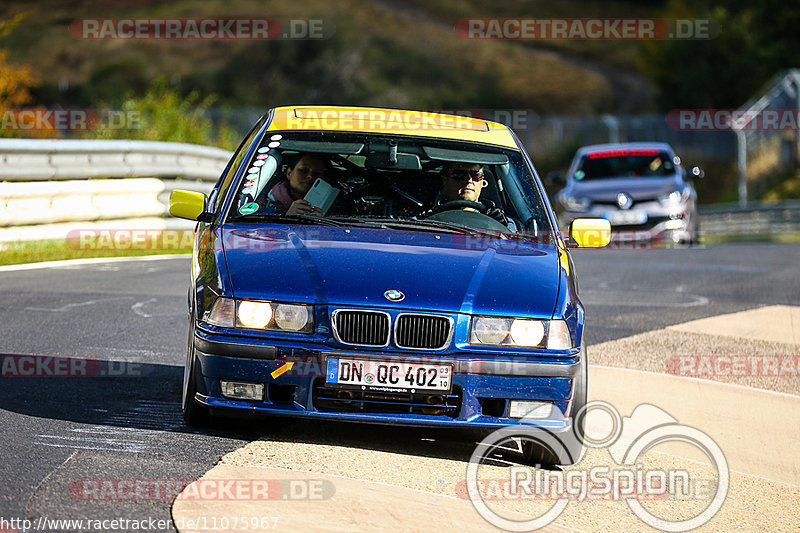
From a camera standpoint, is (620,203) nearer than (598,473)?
No

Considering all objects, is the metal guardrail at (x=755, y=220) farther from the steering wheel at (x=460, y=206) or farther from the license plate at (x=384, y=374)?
the license plate at (x=384, y=374)

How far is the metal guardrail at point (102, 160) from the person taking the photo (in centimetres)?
1412

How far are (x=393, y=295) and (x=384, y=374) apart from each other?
→ 346 millimetres

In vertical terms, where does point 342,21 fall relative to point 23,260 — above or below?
above

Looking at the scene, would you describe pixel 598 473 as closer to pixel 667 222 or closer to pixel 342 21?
pixel 667 222

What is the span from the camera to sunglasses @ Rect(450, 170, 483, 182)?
23.8ft

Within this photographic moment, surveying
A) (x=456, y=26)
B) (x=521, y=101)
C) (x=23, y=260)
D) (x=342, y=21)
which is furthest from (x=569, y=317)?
(x=456, y=26)

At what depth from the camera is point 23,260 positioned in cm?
1375

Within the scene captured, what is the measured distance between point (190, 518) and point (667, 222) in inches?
673

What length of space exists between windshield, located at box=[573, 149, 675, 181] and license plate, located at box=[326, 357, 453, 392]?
54.9 feet

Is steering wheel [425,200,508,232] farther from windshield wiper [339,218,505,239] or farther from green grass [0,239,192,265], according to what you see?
green grass [0,239,192,265]

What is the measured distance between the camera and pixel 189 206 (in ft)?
22.3

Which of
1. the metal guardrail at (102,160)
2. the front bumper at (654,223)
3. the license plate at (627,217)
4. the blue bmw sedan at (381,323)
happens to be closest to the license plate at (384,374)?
the blue bmw sedan at (381,323)

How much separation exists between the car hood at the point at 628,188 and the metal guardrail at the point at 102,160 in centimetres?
595
